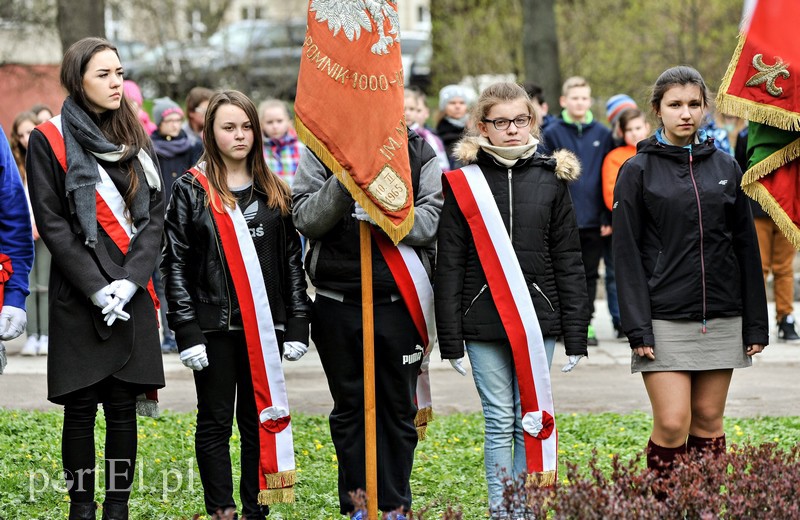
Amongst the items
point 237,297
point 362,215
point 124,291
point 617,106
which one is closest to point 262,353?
point 237,297

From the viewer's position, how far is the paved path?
26.8 ft

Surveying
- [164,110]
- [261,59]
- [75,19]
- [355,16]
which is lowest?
[355,16]

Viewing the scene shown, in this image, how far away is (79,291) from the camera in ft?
16.0

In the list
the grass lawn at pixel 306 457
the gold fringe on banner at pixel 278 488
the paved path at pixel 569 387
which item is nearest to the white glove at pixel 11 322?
the grass lawn at pixel 306 457

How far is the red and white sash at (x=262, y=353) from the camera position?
199 inches

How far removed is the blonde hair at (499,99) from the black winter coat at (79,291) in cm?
152

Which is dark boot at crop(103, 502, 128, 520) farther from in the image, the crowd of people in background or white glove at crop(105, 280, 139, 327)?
white glove at crop(105, 280, 139, 327)

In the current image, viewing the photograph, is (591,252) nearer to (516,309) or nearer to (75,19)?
(516,309)

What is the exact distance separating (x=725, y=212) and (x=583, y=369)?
451cm

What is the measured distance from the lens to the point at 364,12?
4797 mm

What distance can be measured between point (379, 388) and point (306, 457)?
Answer: 173 centimetres

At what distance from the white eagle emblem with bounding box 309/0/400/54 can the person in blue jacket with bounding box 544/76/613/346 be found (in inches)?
213

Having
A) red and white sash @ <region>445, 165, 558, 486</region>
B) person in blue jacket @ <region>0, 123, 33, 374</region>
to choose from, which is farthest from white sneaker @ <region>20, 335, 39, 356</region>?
red and white sash @ <region>445, 165, 558, 486</region>

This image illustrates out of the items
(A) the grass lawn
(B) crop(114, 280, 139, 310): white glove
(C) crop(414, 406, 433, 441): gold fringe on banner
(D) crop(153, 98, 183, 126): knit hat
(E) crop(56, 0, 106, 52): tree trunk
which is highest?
(E) crop(56, 0, 106, 52): tree trunk
